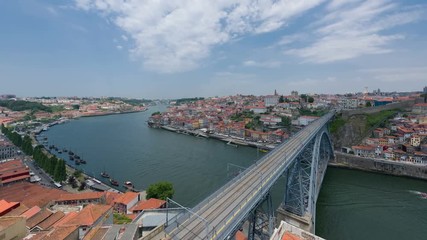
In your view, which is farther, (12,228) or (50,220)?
(50,220)


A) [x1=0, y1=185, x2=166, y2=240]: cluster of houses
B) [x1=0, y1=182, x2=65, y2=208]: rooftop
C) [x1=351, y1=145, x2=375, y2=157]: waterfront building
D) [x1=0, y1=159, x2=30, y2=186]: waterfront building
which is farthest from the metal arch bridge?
[x1=0, y1=159, x2=30, y2=186]: waterfront building

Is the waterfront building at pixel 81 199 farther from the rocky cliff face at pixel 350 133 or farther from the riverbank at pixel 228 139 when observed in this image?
the rocky cliff face at pixel 350 133

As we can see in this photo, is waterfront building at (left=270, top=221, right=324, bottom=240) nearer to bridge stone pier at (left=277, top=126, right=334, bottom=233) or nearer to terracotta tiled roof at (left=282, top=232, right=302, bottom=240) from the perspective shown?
terracotta tiled roof at (left=282, top=232, right=302, bottom=240)

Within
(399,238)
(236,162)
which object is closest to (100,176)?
(236,162)

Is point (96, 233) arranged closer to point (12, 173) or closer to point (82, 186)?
point (82, 186)

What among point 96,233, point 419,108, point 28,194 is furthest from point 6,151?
point 419,108

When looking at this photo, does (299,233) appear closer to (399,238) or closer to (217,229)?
(217,229)

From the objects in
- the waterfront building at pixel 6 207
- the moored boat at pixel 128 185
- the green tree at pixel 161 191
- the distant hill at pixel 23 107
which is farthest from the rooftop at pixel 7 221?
the distant hill at pixel 23 107
